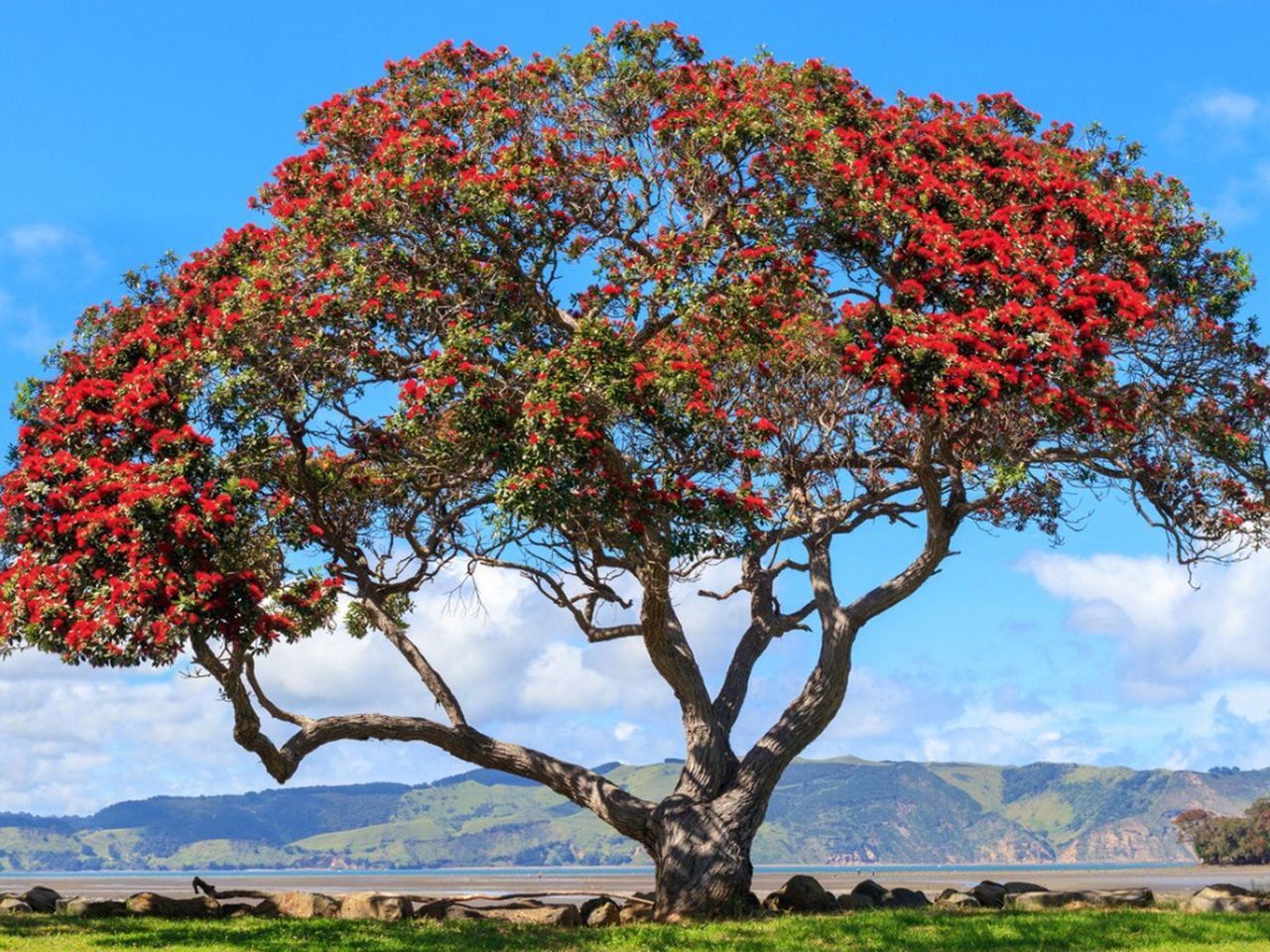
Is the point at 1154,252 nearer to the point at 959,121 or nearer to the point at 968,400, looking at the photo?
the point at 959,121

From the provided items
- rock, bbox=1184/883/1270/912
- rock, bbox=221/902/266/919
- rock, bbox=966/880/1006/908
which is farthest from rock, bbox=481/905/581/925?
rock, bbox=1184/883/1270/912

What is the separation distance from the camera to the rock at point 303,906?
86.4ft

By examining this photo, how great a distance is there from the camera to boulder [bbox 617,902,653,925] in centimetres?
2561

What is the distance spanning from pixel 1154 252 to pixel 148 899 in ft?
77.7

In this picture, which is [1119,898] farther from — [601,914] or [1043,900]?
[601,914]

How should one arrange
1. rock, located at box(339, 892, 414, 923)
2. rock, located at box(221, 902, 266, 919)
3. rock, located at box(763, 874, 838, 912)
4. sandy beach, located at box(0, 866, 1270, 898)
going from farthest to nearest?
sandy beach, located at box(0, 866, 1270, 898)
rock, located at box(221, 902, 266, 919)
rock, located at box(763, 874, 838, 912)
rock, located at box(339, 892, 414, 923)

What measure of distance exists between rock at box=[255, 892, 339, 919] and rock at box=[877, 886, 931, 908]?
36.7 feet

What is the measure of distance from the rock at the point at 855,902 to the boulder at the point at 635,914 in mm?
4044

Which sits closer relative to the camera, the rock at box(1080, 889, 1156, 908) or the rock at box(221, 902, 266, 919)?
the rock at box(1080, 889, 1156, 908)

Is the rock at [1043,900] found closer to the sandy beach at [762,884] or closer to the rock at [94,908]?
the sandy beach at [762,884]

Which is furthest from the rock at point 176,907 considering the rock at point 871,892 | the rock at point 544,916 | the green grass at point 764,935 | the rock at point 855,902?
the rock at point 871,892

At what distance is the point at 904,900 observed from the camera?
27.1m

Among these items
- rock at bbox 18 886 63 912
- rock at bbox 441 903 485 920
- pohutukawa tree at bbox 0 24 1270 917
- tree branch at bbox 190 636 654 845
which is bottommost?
rock at bbox 441 903 485 920

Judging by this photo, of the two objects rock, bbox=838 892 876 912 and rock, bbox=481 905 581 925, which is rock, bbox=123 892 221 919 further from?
rock, bbox=838 892 876 912
